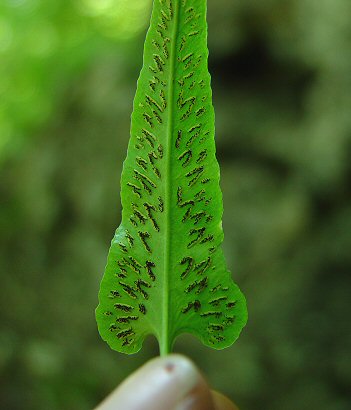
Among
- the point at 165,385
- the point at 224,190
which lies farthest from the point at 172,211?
the point at 224,190

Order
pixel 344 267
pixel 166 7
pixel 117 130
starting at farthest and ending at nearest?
pixel 117 130
pixel 344 267
pixel 166 7

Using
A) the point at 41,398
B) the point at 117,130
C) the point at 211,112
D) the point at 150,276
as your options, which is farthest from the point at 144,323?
the point at 41,398

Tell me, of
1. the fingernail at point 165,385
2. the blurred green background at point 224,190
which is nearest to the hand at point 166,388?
the fingernail at point 165,385

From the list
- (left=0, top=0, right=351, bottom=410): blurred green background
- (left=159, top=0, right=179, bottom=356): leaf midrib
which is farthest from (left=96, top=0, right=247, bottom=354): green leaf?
(left=0, top=0, right=351, bottom=410): blurred green background

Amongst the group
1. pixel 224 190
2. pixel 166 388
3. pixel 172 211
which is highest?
pixel 172 211

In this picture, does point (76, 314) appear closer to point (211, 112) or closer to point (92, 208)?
point (92, 208)

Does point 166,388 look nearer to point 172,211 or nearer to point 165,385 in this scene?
point 165,385
